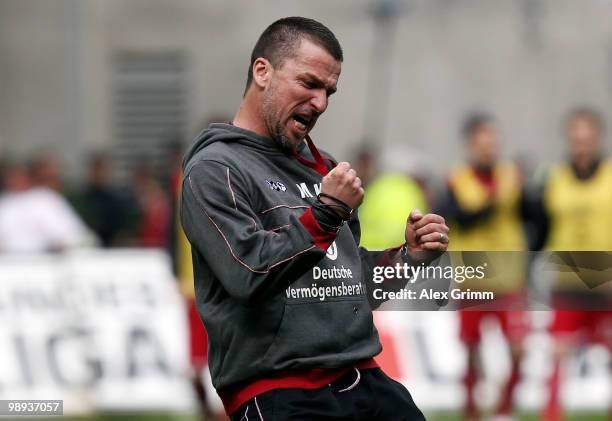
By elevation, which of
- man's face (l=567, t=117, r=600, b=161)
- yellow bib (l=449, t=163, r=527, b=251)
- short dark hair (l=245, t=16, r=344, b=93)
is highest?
short dark hair (l=245, t=16, r=344, b=93)

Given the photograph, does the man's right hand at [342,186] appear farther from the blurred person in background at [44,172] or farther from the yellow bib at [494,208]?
the blurred person in background at [44,172]

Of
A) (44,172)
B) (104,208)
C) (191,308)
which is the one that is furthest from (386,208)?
(104,208)

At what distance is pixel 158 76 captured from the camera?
22516 mm

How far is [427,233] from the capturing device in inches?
166

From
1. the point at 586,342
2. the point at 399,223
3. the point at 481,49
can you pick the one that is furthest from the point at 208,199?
the point at 481,49

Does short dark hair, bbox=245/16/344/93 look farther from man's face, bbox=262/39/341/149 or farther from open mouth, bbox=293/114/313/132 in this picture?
open mouth, bbox=293/114/313/132

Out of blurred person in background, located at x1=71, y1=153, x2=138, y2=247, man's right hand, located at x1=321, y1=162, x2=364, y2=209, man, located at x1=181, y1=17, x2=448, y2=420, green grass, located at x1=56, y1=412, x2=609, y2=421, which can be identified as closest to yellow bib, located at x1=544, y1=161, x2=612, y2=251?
green grass, located at x1=56, y1=412, x2=609, y2=421

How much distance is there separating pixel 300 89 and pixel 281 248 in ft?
1.82

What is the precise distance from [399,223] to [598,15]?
10.9 metres

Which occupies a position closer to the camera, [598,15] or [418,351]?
[418,351]

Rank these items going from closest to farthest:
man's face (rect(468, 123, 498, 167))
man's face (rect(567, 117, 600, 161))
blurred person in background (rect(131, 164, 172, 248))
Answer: man's face (rect(567, 117, 600, 161))
man's face (rect(468, 123, 498, 167))
blurred person in background (rect(131, 164, 172, 248))

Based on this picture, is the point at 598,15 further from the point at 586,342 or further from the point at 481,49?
the point at 586,342

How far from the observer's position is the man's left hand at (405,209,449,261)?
4211mm

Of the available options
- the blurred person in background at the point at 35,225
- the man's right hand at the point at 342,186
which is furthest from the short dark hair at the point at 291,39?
the blurred person in background at the point at 35,225
